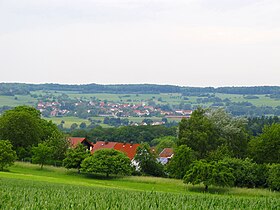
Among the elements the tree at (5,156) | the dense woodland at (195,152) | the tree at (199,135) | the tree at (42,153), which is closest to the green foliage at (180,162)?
the dense woodland at (195,152)

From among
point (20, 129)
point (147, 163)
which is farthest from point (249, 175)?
point (20, 129)

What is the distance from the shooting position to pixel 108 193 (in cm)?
2942

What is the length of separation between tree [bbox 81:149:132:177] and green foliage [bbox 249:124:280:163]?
1543cm

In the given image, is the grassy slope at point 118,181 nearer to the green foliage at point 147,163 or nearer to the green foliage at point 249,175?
the green foliage at point 249,175

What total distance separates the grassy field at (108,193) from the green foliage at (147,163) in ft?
21.8

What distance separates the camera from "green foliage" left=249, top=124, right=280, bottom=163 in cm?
Answer: 5994

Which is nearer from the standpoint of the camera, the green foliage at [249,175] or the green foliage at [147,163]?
the green foliage at [249,175]

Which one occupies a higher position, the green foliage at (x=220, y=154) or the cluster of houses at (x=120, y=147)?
the green foliage at (x=220, y=154)

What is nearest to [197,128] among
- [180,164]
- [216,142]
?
[216,142]

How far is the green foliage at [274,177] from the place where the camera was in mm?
47816

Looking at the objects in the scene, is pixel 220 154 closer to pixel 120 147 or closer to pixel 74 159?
pixel 74 159

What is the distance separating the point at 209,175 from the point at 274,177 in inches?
238

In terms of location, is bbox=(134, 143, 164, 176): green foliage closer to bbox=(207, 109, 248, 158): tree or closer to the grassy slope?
the grassy slope

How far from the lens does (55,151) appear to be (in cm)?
7025
